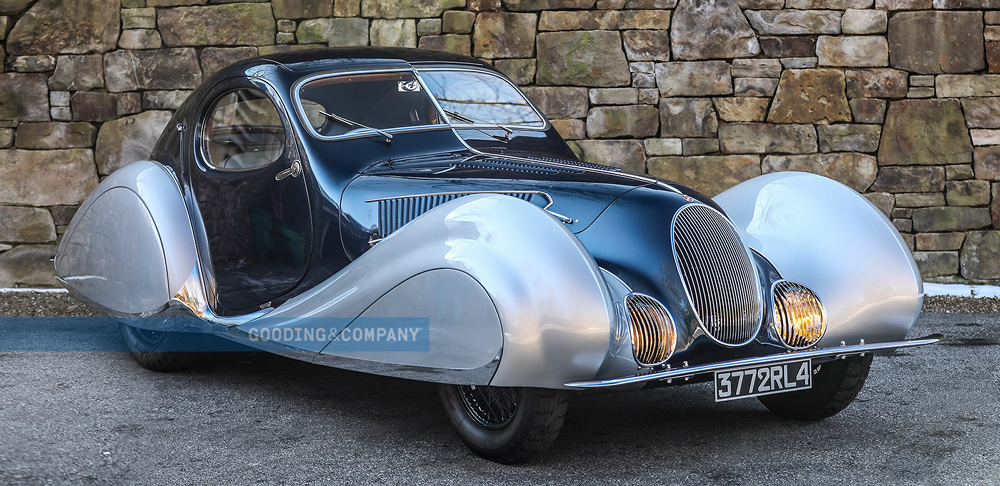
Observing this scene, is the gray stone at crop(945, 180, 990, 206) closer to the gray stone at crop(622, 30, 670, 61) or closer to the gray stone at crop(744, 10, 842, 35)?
the gray stone at crop(744, 10, 842, 35)

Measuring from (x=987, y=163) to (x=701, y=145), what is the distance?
2.05m

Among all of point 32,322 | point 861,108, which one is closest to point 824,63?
point 861,108

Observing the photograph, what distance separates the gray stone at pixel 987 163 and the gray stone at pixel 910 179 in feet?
0.84

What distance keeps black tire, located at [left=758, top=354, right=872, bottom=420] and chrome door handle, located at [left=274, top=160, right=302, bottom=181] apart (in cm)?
220

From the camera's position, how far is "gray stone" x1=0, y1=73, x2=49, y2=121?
7031 millimetres

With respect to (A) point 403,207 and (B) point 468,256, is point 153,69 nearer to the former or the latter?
(A) point 403,207

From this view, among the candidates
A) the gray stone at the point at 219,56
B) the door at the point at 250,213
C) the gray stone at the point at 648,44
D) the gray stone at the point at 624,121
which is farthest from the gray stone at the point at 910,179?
the gray stone at the point at 219,56

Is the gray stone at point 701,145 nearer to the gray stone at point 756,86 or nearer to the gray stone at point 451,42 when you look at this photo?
the gray stone at point 756,86

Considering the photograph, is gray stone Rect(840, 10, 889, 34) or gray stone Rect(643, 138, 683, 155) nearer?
gray stone Rect(840, 10, 889, 34)

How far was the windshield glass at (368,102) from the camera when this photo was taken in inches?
159

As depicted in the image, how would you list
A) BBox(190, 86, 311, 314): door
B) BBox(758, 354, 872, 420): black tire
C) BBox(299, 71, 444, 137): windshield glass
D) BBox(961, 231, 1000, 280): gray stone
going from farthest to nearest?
BBox(961, 231, 1000, 280): gray stone, BBox(299, 71, 444, 137): windshield glass, BBox(190, 86, 311, 314): door, BBox(758, 354, 872, 420): black tire

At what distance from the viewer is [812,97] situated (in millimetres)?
6680

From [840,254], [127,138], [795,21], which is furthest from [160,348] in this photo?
[795,21]

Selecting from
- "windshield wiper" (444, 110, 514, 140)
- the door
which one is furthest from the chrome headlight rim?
the door
